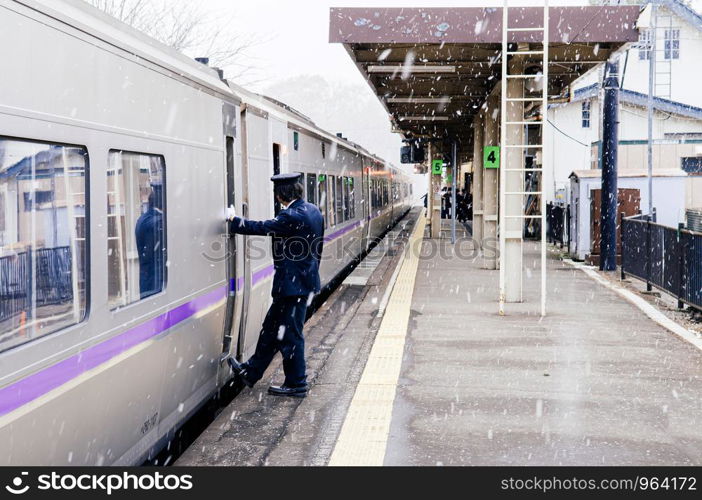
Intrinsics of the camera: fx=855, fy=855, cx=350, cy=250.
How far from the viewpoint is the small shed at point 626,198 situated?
16266 mm

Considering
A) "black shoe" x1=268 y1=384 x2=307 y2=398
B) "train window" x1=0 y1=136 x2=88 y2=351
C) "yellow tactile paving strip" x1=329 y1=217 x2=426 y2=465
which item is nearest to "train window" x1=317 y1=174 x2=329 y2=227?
"yellow tactile paving strip" x1=329 y1=217 x2=426 y2=465

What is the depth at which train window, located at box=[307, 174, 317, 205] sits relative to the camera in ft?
37.1

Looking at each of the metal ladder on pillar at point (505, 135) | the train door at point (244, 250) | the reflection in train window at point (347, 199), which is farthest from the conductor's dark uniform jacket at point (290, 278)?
the reflection in train window at point (347, 199)

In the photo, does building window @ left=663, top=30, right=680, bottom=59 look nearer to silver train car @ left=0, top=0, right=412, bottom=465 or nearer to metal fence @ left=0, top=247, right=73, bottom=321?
silver train car @ left=0, top=0, right=412, bottom=465

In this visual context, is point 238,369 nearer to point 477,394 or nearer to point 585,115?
point 477,394

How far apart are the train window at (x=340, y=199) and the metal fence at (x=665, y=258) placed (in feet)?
15.6

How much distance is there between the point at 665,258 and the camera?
11500mm

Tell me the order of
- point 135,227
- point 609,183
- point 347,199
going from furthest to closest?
point 347,199, point 609,183, point 135,227

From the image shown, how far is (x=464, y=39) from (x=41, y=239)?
779 cm

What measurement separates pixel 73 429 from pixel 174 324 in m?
1.47

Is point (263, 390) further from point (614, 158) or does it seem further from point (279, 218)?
point (614, 158)

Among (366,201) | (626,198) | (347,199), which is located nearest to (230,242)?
(347,199)

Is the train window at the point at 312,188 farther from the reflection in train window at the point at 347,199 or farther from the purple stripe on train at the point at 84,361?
the purple stripe on train at the point at 84,361
